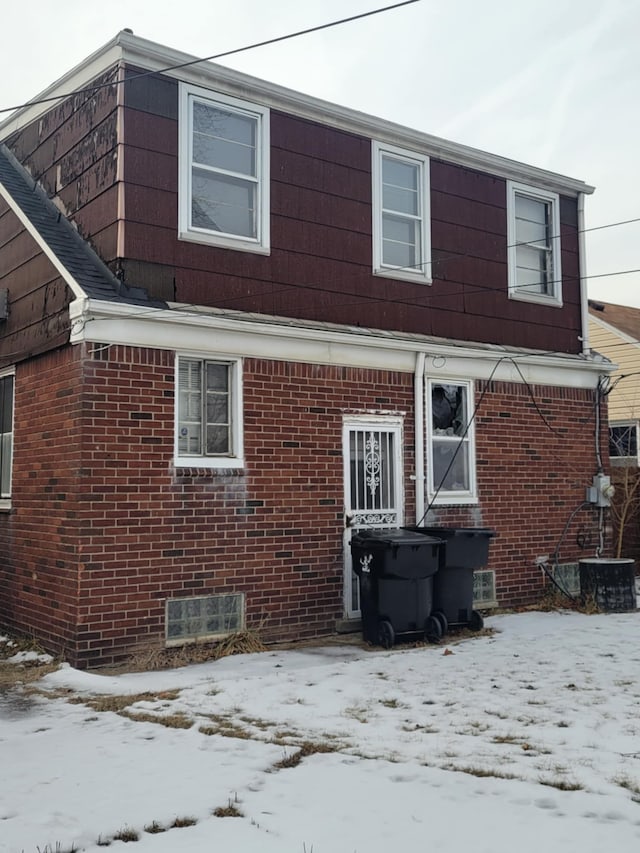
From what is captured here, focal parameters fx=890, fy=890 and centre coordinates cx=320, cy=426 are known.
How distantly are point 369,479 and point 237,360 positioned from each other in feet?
7.16

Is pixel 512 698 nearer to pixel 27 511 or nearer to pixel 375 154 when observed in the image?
pixel 27 511

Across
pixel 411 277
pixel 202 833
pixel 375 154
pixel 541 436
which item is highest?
pixel 375 154

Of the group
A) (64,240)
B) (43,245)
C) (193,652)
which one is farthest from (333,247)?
(193,652)

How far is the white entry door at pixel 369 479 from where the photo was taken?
993 cm

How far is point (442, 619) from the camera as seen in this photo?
941 cm

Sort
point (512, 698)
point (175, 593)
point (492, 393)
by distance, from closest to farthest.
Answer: point (512, 698) → point (175, 593) → point (492, 393)

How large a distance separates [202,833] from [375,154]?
853 centimetres

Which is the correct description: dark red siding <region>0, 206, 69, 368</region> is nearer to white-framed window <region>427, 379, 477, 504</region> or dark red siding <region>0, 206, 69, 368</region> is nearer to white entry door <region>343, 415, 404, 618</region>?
white entry door <region>343, 415, 404, 618</region>

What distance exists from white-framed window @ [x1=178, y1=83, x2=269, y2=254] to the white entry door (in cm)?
237

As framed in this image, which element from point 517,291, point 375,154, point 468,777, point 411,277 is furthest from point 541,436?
point 468,777

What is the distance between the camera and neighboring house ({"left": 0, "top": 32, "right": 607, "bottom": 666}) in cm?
845

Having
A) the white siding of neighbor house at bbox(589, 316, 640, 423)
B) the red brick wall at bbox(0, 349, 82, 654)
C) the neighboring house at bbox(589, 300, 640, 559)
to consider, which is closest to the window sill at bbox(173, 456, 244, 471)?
the red brick wall at bbox(0, 349, 82, 654)

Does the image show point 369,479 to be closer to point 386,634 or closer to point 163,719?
point 386,634

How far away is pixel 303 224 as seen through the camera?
10078mm
